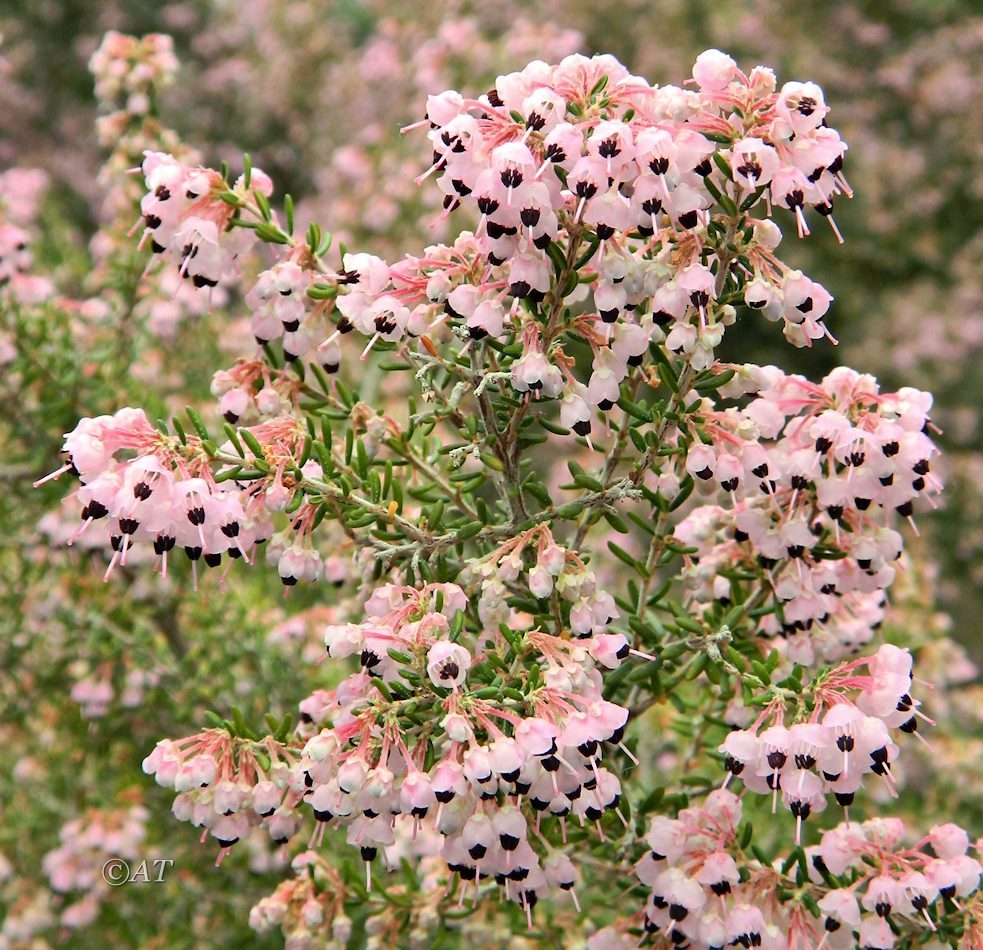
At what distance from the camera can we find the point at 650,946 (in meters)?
2.24

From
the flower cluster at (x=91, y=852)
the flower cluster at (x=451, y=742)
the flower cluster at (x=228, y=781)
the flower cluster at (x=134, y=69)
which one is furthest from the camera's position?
the flower cluster at (x=134, y=69)

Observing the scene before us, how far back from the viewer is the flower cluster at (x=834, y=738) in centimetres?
177

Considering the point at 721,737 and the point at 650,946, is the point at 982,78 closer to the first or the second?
the point at 721,737

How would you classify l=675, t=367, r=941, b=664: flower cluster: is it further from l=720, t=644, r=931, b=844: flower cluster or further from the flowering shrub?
l=720, t=644, r=931, b=844: flower cluster

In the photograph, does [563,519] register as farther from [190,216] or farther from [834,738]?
[190,216]

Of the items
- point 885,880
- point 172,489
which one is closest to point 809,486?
point 885,880

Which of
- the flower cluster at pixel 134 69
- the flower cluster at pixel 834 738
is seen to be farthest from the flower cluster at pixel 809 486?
the flower cluster at pixel 134 69

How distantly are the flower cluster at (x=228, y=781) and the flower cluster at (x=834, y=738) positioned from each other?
79 centimetres

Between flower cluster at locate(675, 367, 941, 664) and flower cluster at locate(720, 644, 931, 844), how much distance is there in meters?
0.31

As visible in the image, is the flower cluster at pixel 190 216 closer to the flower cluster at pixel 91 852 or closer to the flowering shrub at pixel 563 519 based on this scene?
the flowering shrub at pixel 563 519

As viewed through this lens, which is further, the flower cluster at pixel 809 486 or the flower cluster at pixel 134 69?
the flower cluster at pixel 134 69

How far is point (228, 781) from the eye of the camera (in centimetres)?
196

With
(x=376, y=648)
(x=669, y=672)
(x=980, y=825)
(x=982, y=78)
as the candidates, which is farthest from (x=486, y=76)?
(x=376, y=648)

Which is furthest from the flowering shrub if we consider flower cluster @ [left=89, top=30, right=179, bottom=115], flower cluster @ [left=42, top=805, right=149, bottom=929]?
flower cluster @ [left=89, top=30, right=179, bottom=115]
